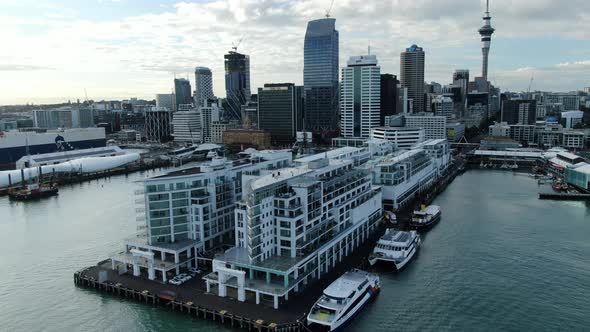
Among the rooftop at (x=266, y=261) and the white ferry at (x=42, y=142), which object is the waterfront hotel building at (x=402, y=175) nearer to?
the rooftop at (x=266, y=261)

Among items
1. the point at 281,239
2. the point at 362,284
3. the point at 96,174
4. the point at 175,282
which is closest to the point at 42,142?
the point at 96,174

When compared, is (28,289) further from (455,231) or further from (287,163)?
(455,231)

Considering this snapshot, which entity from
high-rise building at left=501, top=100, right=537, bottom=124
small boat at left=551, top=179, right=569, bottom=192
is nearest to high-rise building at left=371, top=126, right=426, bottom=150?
small boat at left=551, top=179, right=569, bottom=192

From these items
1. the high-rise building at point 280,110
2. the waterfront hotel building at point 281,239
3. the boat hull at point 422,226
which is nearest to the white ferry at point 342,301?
the waterfront hotel building at point 281,239

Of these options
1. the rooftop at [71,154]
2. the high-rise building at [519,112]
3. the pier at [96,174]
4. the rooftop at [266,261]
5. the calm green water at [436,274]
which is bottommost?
the calm green water at [436,274]

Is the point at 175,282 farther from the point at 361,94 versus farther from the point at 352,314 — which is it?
the point at 361,94

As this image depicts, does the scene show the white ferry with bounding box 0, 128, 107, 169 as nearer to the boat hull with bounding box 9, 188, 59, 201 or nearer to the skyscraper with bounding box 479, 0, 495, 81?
the boat hull with bounding box 9, 188, 59, 201
